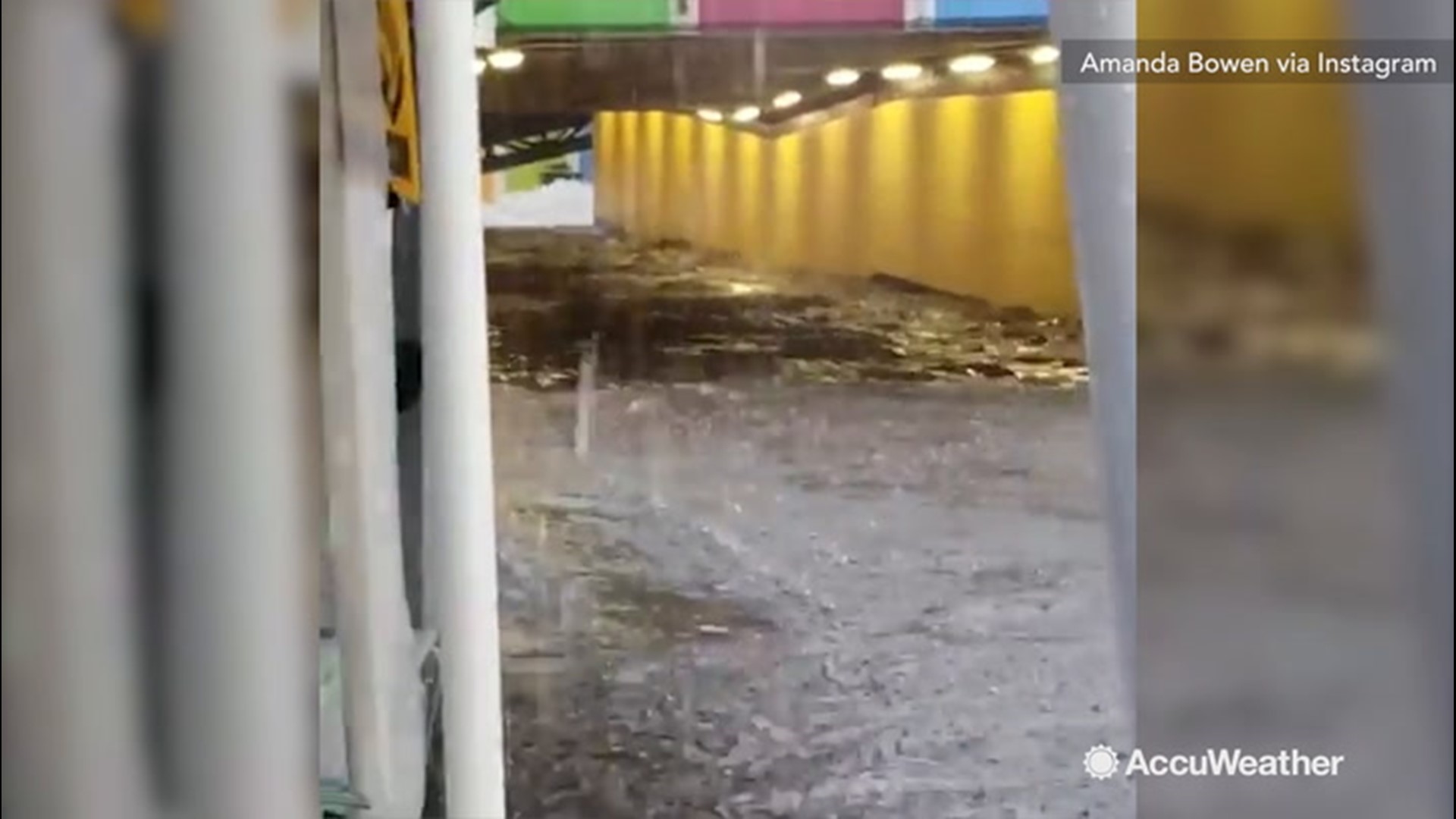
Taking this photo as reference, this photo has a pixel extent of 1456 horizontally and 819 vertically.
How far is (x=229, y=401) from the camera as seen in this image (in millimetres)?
552

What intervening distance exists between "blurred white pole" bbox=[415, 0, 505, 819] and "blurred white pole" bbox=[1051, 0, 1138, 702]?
0.31 m

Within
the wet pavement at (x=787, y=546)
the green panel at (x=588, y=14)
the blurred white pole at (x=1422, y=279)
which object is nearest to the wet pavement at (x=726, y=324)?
the wet pavement at (x=787, y=546)

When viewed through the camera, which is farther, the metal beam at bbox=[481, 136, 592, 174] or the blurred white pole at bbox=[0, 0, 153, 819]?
the metal beam at bbox=[481, 136, 592, 174]

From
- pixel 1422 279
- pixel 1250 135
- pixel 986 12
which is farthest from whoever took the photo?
pixel 986 12

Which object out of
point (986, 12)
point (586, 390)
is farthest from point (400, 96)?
point (986, 12)

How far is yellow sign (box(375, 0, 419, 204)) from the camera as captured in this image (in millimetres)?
837

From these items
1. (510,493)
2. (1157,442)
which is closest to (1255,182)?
(1157,442)

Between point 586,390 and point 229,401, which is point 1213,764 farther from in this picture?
point 229,401

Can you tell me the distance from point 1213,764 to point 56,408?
1.71 feet

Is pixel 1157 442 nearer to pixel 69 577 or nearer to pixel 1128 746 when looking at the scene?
pixel 1128 746

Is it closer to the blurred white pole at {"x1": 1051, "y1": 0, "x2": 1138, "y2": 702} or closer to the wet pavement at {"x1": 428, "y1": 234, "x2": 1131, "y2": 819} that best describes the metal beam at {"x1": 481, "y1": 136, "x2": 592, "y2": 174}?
the wet pavement at {"x1": 428, "y1": 234, "x2": 1131, "y2": 819}

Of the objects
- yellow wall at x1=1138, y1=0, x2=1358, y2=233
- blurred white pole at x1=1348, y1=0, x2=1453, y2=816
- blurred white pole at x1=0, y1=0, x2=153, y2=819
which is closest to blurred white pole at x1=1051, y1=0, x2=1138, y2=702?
yellow wall at x1=1138, y1=0, x2=1358, y2=233

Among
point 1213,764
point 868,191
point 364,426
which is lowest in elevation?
point 1213,764

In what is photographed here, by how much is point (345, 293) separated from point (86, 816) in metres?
0.36
